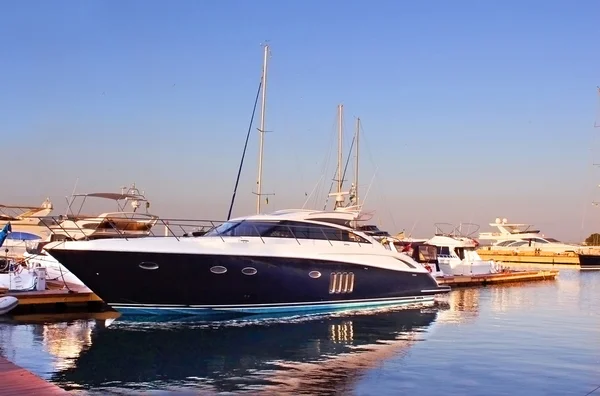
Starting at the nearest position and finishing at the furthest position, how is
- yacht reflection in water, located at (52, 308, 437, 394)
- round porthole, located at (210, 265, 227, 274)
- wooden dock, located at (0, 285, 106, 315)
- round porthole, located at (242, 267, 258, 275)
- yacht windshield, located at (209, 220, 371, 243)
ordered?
1. yacht reflection in water, located at (52, 308, 437, 394)
2. round porthole, located at (210, 265, 227, 274)
3. round porthole, located at (242, 267, 258, 275)
4. wooden dock, located at (0, 285, 106, 315)
5. yacht windshield, located at (209, 220, 371, 243)

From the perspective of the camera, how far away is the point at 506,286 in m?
35.9

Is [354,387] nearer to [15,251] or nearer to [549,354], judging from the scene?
[549,354]

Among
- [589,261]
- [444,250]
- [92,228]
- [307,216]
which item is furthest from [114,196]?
[589,261]

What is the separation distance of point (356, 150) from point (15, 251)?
Result: 20.3 meters

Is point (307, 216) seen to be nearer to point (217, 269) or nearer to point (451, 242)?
point (217, 269)

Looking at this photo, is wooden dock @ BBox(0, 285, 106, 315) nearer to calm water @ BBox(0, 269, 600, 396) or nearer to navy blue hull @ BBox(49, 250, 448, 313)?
calm water @ BBox(0, 269, 600, 396)

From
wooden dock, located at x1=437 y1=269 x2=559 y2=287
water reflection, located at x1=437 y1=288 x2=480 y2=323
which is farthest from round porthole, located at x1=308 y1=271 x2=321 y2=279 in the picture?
wooden dock, located at x1=437 y1=269 x2=559 y2=287

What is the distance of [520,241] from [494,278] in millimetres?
31971

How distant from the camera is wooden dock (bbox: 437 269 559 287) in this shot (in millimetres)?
34562

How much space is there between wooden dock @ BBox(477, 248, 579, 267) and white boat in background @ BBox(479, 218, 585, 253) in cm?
179

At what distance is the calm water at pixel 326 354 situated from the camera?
11250 millimetres

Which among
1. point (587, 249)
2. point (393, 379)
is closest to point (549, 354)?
point (393, 379)

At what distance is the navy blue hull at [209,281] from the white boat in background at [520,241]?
4822 centimetres

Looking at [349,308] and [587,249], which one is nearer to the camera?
[349,308]
